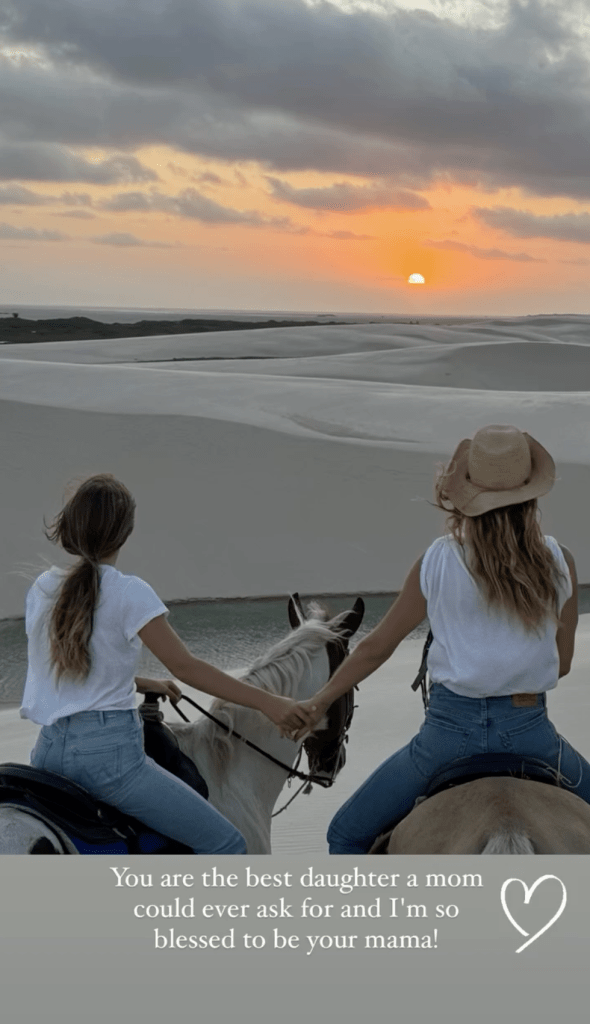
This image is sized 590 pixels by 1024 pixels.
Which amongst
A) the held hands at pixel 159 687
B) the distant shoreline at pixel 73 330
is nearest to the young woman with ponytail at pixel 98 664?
the held hands at pixel 159 687

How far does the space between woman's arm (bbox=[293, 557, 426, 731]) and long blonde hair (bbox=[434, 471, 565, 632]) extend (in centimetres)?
15

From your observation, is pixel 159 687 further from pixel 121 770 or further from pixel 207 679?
pixel 121 770

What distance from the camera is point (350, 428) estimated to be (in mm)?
20641

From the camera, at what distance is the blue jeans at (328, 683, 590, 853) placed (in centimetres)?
285

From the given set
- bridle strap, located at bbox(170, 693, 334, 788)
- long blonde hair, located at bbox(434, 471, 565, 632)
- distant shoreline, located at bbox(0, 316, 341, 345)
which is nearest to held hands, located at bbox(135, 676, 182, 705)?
bridle strap, located at bbox(170, 693, 334, 788)

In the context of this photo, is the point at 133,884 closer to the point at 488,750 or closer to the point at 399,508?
the point at 488,750

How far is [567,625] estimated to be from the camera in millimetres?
3066

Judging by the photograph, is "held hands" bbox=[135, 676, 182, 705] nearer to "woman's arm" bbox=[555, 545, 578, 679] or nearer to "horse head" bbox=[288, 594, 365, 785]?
"horse head" bbox=[288, 594, 365, 785]

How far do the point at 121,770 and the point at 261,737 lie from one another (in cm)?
→ 64

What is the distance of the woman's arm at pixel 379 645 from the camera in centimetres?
290

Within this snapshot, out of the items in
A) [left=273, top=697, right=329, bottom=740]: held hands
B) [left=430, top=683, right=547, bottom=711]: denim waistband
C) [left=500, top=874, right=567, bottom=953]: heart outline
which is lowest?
[left=500, top=874, right=567, bottom=953]: heart outline

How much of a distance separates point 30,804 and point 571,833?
1.26 metres

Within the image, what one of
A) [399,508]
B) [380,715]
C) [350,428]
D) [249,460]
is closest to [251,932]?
[380,715]

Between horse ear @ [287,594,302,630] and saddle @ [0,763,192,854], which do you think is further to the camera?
horse ear @ [287,594,302,630]
